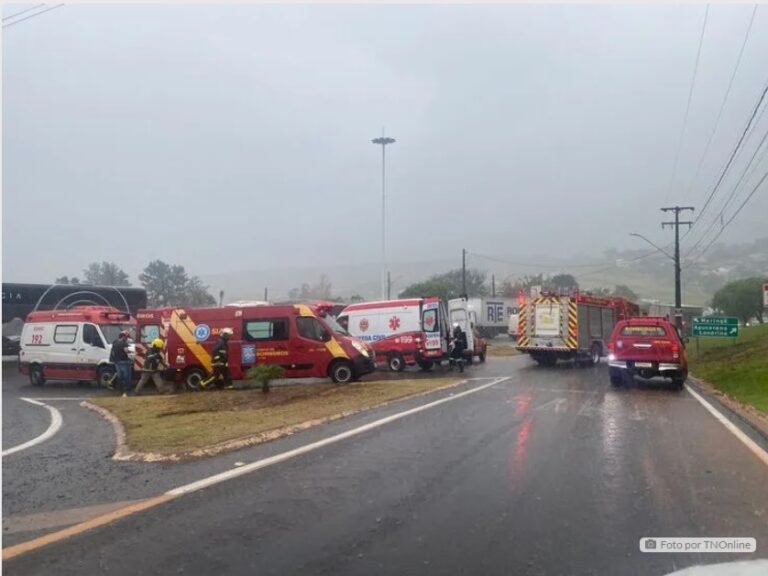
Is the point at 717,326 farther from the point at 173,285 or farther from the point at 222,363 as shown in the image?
the point at 173,285

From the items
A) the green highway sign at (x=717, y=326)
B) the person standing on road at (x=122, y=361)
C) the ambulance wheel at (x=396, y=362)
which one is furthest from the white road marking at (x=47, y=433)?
the green highway sign at (x=717, y=326)

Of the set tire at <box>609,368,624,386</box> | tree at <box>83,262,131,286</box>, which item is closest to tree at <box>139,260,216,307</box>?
tree at <box>83,262,131,286</box>

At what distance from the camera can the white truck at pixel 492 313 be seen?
5428cm

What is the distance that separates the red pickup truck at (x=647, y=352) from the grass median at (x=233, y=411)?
432 cm

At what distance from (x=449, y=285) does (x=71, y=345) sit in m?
64.3

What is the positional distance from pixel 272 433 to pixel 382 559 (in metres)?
5.13

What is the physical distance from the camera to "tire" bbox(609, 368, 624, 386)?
17297mm

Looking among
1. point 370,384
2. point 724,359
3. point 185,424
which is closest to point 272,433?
point 185,424

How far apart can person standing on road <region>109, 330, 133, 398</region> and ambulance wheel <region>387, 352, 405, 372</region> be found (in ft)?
31.1

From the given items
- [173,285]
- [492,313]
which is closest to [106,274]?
[173,285]

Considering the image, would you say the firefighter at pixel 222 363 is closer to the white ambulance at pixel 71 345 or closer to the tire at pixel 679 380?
the white ambulance at pixel 71 345

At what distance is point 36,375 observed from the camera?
20.6 metres

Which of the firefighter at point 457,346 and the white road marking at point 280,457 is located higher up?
the firefighter at point 457,346

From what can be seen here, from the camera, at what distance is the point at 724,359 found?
2641 cm
